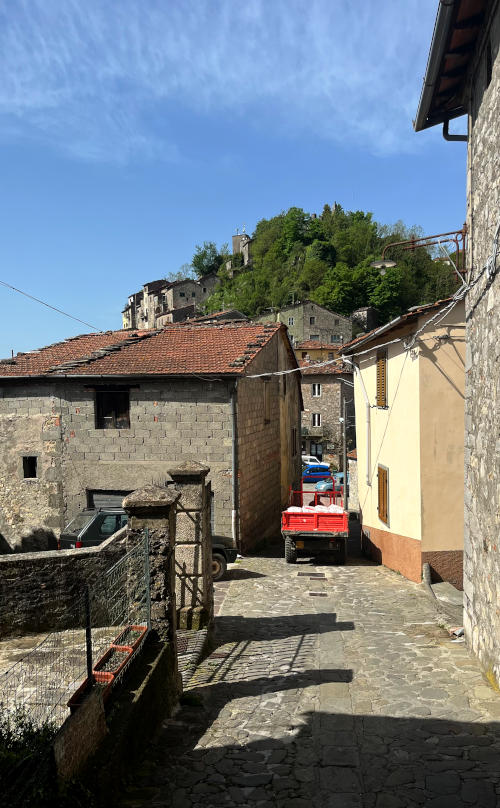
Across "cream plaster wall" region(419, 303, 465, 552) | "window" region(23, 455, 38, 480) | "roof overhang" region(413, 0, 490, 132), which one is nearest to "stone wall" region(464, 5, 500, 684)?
"roof overhang" region(413, 0, 490, 132)

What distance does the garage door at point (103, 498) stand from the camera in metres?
15.4

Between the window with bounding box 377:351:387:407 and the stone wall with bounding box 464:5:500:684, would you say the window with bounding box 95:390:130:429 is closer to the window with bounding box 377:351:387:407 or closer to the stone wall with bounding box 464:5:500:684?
the window with bounding box 377:351:387:407

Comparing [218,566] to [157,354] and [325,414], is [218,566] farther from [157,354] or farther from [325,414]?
[325,414]

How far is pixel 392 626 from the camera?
29.5 ft

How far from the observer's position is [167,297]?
275ft

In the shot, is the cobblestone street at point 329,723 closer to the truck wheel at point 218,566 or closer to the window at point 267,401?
the truck wheel at point 218,566

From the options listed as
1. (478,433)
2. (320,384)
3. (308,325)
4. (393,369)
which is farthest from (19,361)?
(308,325)

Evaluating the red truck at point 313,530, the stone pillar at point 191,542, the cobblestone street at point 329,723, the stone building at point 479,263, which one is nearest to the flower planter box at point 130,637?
the cobblestone street at point 329,723

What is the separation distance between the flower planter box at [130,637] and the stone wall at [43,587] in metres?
2.41

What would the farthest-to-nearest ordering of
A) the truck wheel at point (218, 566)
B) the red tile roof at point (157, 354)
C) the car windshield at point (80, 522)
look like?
the red tile roof at point (157, 354) < the car windshield at point (80, 522) < the truck wheel at point (218, 566)

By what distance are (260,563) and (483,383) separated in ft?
28.7

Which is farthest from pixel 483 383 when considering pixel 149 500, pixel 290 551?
pixel 290 551

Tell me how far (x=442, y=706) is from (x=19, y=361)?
15673mm

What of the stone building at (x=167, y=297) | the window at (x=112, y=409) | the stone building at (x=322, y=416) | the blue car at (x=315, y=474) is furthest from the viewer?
the stone building at (x=167, y=297)
